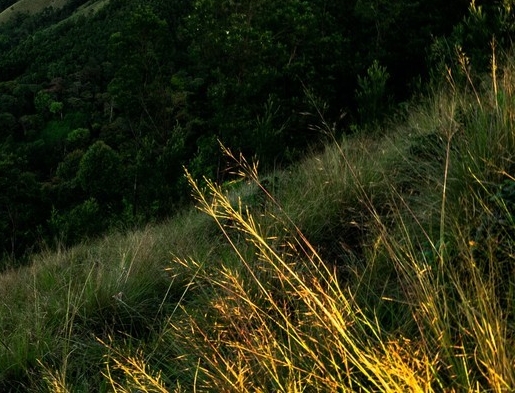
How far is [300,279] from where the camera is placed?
2.41 m

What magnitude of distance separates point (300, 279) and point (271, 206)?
1.60 metres

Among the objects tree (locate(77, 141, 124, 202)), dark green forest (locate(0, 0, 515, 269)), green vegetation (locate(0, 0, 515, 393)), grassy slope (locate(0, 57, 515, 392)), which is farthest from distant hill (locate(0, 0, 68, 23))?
grassy slope (locate(0, 57, 515, 392))

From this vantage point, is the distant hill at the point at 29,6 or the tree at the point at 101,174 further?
the distant hill at the point at 29,6

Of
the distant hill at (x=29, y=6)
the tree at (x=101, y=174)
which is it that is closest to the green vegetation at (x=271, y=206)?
the tree at (x=101, y=174)

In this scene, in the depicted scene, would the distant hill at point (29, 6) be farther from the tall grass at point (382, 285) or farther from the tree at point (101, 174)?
the tall grass at point (382, 285)

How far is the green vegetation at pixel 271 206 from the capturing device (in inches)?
69.7

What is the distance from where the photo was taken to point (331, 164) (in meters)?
4.10

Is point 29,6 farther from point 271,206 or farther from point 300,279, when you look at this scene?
point 300,279

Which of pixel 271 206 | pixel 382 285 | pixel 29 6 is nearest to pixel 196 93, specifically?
pixel 271 206

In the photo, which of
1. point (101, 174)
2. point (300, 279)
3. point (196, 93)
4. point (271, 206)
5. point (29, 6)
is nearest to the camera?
point (300, 279)

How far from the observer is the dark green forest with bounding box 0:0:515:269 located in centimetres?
1080

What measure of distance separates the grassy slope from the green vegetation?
2 cm

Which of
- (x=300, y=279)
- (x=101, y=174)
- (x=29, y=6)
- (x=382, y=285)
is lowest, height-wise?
(x=101, y=174)

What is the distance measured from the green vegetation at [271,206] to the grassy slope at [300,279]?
0.06ft
